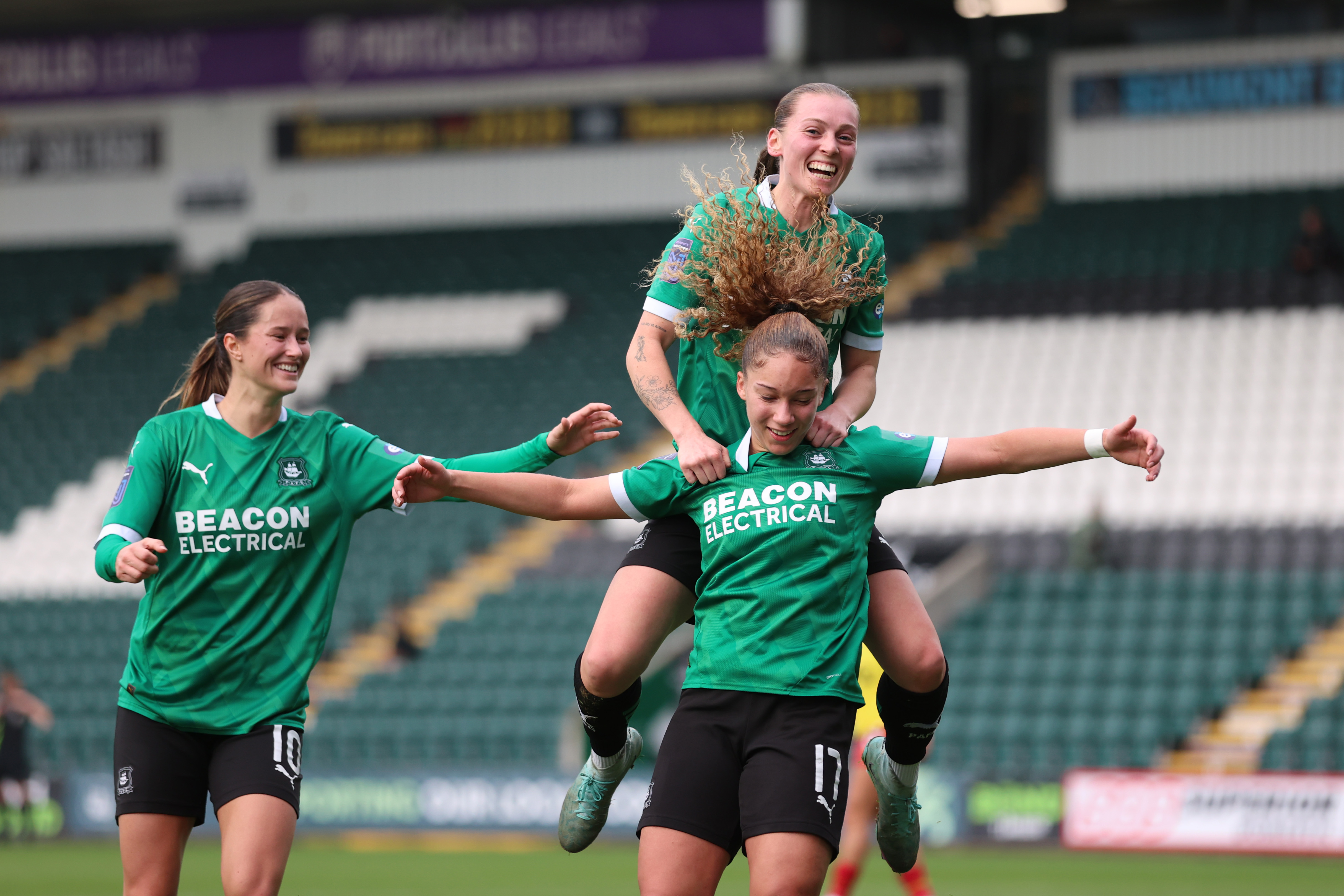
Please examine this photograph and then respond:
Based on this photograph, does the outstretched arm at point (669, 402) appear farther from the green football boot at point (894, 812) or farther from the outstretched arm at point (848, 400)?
the green football boot at point (894, 812)

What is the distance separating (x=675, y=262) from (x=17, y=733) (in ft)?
42.2

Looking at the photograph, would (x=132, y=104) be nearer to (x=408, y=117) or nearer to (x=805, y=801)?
(x=408, y=117)

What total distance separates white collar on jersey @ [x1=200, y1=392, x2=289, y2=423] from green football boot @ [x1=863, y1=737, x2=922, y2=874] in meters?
2.26

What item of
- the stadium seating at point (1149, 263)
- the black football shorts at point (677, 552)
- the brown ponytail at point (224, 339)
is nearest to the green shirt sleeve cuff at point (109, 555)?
the brown ponytail at point (224, 339)

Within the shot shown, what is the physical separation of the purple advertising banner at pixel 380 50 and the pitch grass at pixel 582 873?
29.7ft

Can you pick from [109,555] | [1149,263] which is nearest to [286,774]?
[109,555]

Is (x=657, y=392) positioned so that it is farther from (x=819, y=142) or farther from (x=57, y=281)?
(x=57, y=281)

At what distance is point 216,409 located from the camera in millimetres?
5863

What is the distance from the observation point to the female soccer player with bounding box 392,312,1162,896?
204 inches

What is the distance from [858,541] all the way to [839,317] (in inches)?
31.9

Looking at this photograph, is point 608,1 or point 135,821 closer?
point 135,821

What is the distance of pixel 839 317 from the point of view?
5809 millimetres

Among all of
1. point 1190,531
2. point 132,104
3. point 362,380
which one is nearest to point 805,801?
point 1190,531

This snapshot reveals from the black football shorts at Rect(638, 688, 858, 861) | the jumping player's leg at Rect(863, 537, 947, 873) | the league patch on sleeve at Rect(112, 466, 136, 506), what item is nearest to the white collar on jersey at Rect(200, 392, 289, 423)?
the league patch on sleeve at Rect(112, 466, 136, 506)
